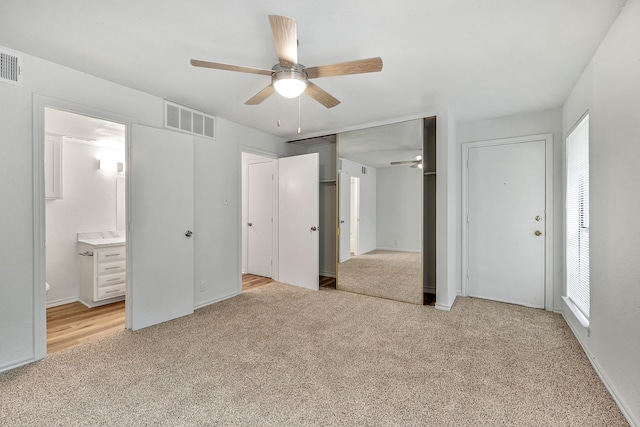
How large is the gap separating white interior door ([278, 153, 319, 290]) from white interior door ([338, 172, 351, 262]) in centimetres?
36

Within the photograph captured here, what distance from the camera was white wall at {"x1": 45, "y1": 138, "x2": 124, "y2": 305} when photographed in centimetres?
367

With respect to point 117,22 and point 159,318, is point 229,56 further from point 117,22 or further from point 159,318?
point 159,318

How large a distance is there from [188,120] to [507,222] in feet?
13.3

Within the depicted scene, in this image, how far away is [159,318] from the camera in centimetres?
301

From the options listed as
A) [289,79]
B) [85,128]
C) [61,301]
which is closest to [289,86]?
[289,79]

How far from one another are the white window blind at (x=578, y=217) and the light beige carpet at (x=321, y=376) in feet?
1.38

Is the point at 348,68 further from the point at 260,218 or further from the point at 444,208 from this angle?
the point at 260,218

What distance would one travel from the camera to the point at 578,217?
2.82m

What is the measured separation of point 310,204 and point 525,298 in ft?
9.81

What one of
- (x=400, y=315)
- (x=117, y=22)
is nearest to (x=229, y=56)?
(x=117, y=22)

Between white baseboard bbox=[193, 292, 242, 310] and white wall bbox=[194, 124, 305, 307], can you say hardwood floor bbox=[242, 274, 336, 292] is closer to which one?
white baseboard bbox=[193, 292, 242, 310]

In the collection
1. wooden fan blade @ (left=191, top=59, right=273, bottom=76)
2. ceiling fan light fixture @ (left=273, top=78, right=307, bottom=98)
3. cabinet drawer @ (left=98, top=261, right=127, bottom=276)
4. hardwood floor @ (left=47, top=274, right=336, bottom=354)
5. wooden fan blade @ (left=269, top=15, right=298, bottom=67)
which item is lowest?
hardwood floor @ (left=47, top=274, right=336, bottom=354)

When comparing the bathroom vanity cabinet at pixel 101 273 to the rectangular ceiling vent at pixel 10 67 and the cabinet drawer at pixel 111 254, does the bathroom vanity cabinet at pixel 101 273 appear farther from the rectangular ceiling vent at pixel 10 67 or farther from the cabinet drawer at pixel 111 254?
the rectangular ceiling vent at pixel 10 67

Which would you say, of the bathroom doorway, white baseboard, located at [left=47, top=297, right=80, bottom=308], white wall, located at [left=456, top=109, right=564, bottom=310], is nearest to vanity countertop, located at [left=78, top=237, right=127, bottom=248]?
the bathroom doorway
